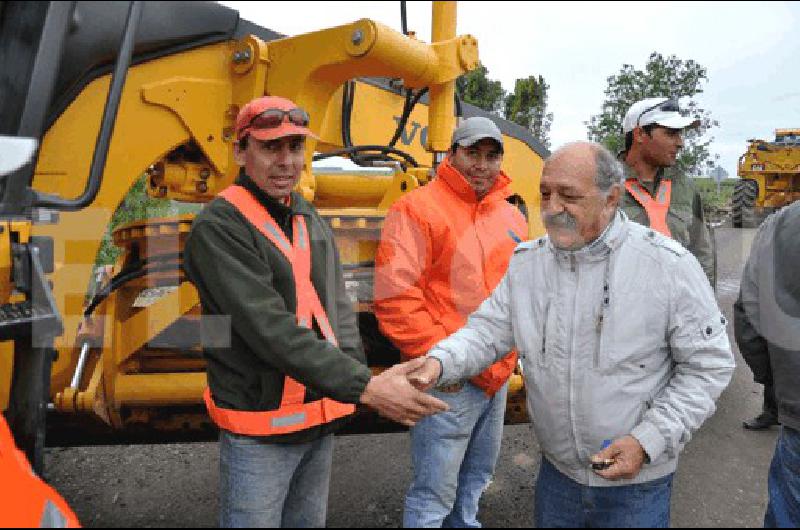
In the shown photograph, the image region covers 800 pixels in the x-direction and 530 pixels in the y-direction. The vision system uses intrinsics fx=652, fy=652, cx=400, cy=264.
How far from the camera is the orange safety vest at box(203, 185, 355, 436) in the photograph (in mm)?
1943

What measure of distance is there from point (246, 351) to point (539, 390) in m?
0.89

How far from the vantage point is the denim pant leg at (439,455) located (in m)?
2.54

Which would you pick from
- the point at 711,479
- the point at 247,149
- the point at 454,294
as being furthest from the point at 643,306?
the point at 711,479

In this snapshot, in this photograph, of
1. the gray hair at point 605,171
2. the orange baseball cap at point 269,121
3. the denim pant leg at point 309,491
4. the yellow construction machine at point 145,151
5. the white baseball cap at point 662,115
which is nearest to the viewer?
the gray hair at point 605,171

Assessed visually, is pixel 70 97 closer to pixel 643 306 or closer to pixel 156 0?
pixel 156 0

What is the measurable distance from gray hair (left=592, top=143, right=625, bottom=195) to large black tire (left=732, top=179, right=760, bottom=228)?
1940 cm

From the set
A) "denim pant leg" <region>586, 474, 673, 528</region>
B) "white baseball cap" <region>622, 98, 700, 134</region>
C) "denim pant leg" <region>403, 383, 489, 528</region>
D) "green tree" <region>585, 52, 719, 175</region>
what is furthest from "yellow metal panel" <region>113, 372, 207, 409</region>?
"green tree" <region>585, 52, 719, 175</region>

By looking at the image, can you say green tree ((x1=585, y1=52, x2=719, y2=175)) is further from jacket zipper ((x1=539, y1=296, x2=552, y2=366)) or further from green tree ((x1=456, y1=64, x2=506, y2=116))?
jacket zipper ((x1=539, y1=296, x2=552, y2=366))

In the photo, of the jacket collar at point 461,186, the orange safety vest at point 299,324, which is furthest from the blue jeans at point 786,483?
the orange safety vest at point 299,324

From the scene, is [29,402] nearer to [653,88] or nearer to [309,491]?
[309,491]

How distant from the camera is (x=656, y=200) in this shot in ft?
10.9

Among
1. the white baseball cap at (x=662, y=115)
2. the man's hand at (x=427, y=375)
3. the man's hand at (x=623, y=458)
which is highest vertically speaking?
the white baseball cap at (x=662, y=115)

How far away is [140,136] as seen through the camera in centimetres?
302

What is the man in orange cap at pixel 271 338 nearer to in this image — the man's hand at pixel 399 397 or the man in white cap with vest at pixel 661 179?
the man's hand at pixel 399 397
